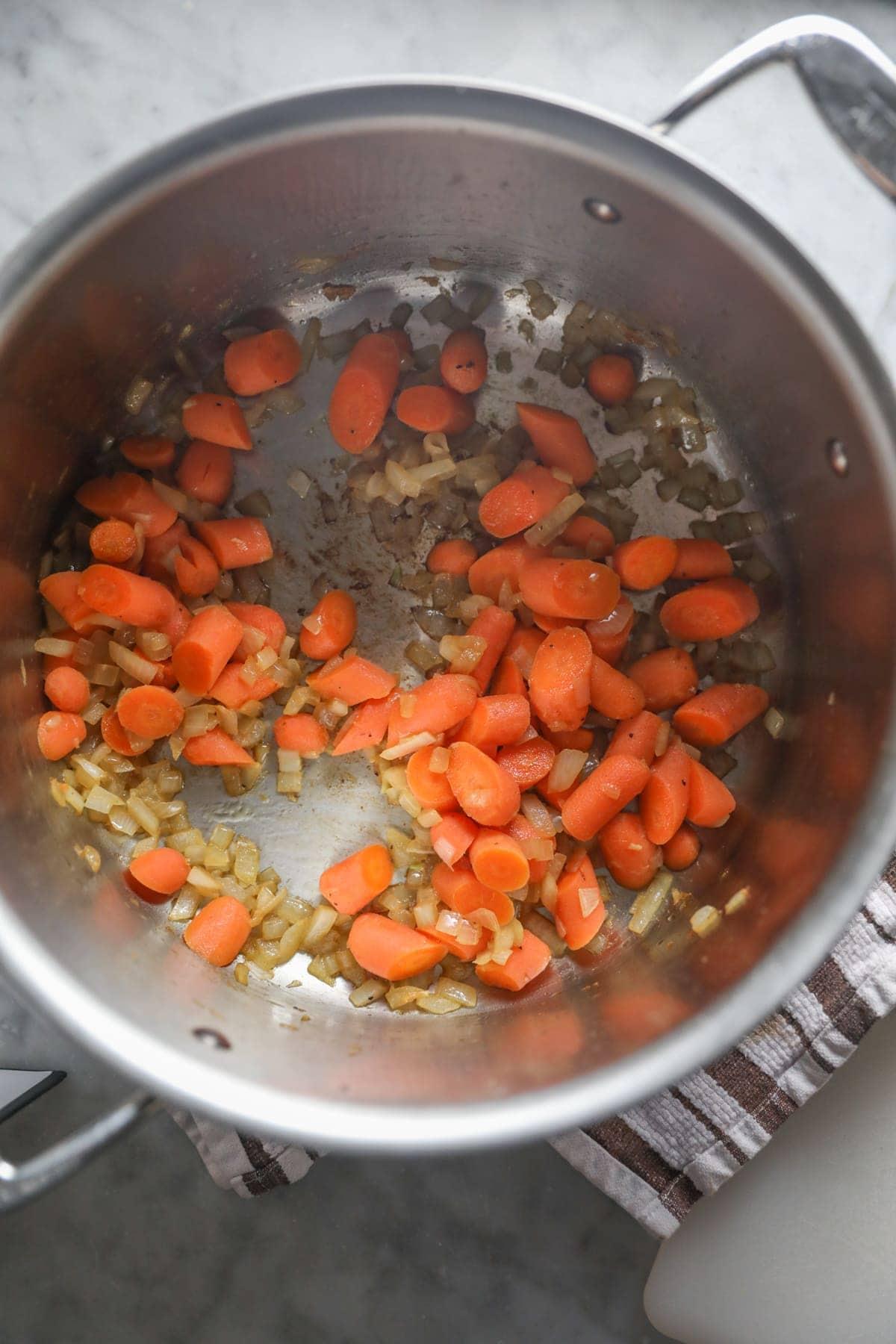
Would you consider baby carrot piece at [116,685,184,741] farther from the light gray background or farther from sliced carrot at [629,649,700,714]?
sliced carrot at [629,649,700,714]

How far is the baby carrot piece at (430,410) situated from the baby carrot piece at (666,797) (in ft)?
2.24

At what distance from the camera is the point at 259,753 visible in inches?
68.4

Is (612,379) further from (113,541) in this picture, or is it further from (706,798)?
(113,541)

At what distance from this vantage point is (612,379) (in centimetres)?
174

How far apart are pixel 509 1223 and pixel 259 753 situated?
40.3 inches

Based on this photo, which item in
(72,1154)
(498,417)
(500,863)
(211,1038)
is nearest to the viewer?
(72,1154)

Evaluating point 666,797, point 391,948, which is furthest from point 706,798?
point 391,948

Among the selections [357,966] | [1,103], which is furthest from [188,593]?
[1,103]

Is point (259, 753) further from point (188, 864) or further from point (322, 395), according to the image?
point (322, 395)

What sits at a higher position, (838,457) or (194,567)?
(838,457)

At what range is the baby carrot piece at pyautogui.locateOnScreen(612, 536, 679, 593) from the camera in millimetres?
1686

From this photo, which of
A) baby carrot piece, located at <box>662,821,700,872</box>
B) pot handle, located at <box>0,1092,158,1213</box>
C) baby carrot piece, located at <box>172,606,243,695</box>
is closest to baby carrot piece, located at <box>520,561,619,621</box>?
baby carrot piece, located at <box>662,821,700,872</box>

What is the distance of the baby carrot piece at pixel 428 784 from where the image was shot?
1632mm

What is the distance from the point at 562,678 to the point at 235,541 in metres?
0.60
